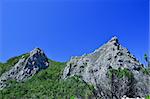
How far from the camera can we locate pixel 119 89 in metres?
35.8

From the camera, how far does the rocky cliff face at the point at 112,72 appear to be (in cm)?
3616

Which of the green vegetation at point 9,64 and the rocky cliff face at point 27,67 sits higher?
the green vegetation at point 9,64

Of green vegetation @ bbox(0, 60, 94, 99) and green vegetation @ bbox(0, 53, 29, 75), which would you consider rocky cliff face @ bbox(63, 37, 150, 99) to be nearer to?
green vegetation @ bbox(0, 60, 94, 99)

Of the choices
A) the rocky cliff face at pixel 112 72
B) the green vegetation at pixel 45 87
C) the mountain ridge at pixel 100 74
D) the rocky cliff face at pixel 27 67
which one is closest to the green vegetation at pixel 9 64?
the mountain ridge at pixel 100 74

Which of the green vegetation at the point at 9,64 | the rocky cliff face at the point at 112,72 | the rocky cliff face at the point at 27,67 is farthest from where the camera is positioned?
the green vegetation at the point at 9,64

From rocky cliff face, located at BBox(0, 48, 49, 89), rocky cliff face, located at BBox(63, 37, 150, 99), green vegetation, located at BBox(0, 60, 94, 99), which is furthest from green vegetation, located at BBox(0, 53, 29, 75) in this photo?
rocky cliff face, located at BBox(63, 37, 150, 99)

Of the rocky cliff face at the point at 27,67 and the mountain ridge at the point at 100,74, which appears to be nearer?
the mountain ridge at the point at 100,74

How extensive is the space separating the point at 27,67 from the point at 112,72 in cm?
6114

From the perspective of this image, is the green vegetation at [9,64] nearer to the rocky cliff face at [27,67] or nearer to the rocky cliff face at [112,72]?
the rocky cliff face at [27,67]

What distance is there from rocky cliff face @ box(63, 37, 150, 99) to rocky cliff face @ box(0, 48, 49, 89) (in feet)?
47.8

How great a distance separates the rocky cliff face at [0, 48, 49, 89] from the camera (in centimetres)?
9372

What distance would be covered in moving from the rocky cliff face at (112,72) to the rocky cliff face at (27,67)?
14570 millimetres

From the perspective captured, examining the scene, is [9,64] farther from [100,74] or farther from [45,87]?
[100,74]

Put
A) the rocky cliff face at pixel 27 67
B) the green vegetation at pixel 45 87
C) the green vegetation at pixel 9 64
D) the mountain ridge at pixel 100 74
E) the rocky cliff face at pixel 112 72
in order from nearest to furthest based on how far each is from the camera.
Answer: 1. the rocky cliff face at pixel 112 72
2. the mountain ridge at pixel 100 74
3. the green vegetation at pixel 45 87
4. the rocky cliff face at pixel 27 67
5. the green vegetation at pixel 9 64
